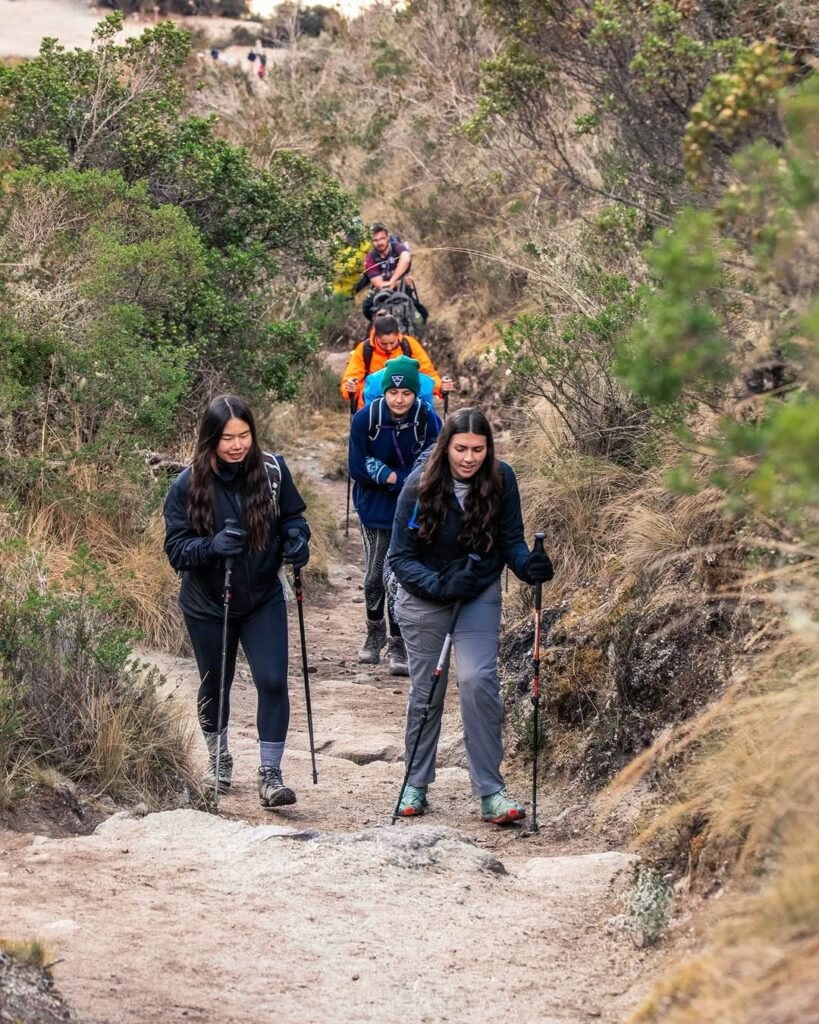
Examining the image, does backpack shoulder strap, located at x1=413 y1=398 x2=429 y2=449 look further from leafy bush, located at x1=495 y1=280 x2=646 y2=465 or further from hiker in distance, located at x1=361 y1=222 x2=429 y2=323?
hiker in distance, located at x1=361 y1=222 x2=429 y2=323

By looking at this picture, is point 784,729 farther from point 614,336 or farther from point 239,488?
point 614,336

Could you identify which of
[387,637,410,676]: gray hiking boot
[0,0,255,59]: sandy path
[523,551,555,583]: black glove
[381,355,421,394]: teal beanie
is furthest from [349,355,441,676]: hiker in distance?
[0,0,255,59]: sandy path

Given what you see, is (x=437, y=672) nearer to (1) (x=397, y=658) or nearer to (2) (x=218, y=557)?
(2) (x=218, y=557)

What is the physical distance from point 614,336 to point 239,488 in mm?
3354

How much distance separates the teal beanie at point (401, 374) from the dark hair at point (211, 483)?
2.57 meters

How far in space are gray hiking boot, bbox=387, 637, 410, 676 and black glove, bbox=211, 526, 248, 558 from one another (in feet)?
12.5

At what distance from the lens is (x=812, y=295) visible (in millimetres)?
4781

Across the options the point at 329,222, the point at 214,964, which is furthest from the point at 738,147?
the point at 329,222

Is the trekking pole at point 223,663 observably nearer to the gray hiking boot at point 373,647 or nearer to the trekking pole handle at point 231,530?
the trekking pole handle at point 231,530

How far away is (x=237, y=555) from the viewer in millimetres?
7449

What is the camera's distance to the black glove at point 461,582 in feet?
23.7

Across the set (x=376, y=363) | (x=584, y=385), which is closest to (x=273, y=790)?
(x=584, y=385)

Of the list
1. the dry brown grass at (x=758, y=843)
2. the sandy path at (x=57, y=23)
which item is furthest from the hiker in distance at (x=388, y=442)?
the sandy path at (x=57, y=23)

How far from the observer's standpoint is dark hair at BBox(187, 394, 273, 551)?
24.4 feet
